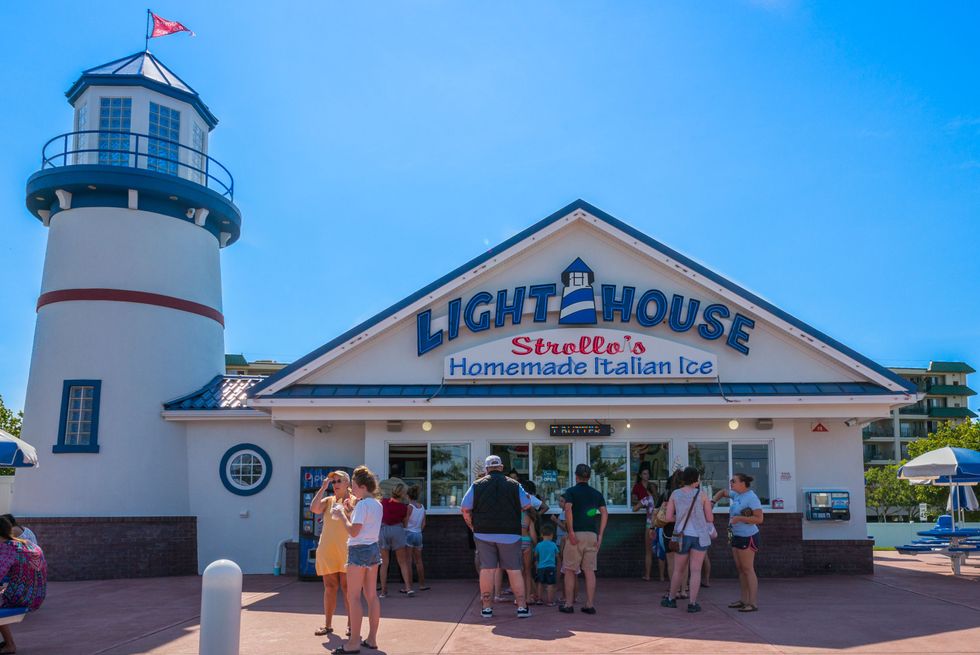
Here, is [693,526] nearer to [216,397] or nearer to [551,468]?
[551,468]

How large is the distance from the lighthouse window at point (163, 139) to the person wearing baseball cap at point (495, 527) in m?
11.6

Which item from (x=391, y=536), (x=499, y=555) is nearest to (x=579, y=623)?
(x=499, y=555)

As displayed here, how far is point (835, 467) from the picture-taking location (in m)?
15.5

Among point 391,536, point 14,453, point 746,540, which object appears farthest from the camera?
point 391,536

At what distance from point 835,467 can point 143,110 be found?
50.0 feet

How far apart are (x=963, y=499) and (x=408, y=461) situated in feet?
40.9

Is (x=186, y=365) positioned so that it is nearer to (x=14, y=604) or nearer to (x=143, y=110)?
(x=143, y=110)

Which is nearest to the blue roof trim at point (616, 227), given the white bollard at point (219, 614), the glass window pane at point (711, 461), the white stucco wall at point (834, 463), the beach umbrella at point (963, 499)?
the white stucco wall at point (834, 463)

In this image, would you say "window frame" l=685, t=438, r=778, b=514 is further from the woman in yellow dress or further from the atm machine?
the woman in yellow dress

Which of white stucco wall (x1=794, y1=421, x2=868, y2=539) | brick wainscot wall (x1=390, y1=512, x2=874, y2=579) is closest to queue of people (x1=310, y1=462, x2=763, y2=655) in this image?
brick wainscot wall (x1=390, y1=512, x2=874, y2=579)

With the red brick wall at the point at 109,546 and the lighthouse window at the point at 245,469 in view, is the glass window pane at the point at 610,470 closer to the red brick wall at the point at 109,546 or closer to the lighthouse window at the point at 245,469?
the lighthouse window at the point at 245,469

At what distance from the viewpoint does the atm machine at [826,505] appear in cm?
1494

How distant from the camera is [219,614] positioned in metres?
6.59

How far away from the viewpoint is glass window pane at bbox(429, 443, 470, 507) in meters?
15.2
